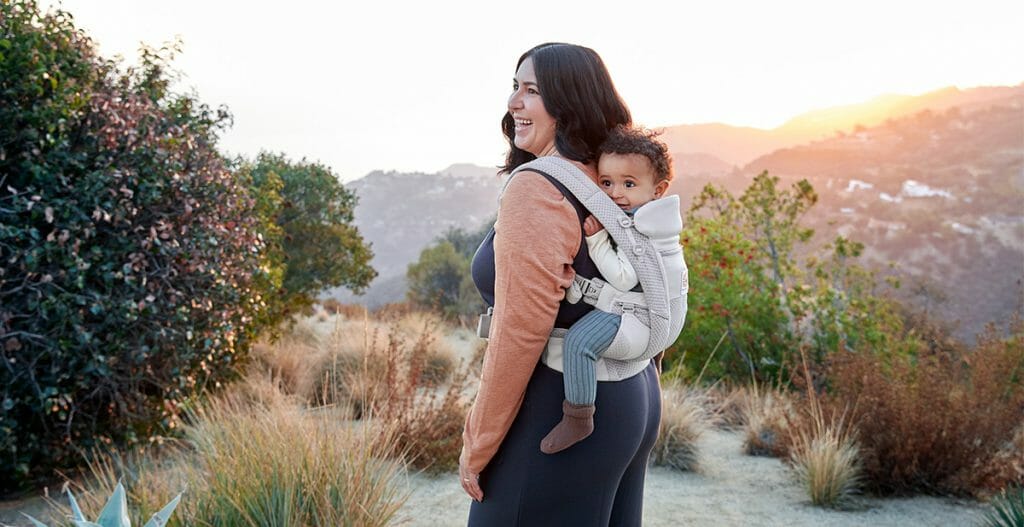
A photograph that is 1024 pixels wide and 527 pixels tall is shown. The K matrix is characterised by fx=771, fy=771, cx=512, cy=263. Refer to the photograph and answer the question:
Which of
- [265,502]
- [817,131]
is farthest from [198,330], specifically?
[817,131]

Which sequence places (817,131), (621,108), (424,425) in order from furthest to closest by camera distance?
1. (817,131)
2. (424,425)
3. (621,108)

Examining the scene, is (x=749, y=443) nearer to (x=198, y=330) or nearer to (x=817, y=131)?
(x=198, y=330)

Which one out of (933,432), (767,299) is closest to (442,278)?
(767,299)

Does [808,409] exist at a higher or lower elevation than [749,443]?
higher

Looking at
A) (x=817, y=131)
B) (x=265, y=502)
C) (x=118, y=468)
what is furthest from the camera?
(x=817, y=131)

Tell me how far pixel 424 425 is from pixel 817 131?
6351cm

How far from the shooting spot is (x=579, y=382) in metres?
1.97

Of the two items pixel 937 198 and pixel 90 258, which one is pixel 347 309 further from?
pixel 937 198

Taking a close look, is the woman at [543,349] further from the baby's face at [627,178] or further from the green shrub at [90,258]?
the green shrub at [90,258]

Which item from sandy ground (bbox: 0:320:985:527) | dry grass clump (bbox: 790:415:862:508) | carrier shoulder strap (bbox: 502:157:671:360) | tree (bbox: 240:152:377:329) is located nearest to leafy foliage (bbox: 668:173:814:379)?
sandy ground (bbox: 0:320:985:527)

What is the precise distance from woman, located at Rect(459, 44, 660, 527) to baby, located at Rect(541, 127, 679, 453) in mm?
53

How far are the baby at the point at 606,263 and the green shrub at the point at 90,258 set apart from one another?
3661 mm

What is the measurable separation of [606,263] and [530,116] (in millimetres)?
538

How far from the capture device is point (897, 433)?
5754 mm
